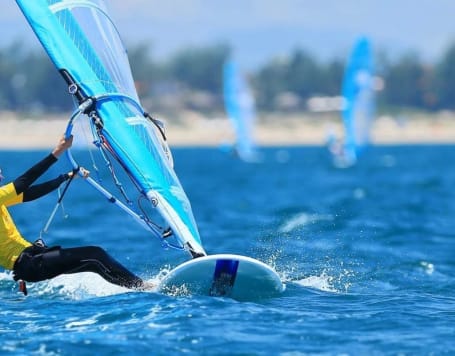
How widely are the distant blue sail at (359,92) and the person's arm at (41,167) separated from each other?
2407 cm

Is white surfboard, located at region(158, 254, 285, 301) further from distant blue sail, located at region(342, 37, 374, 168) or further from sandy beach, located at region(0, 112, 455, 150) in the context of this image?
sandy beach, located at region(0, 112, 455, 150)

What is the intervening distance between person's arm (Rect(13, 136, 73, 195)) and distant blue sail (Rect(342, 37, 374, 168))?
948 inches

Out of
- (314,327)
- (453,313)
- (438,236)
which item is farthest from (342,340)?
(438,236)

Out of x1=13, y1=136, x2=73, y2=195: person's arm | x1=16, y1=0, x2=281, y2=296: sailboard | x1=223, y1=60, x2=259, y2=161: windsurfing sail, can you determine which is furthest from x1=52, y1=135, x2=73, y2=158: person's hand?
x1=223, y1=60, x2=259, y2=161: windsurfing sail

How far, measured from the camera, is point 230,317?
7.70 metres

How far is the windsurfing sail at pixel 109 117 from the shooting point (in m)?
8.59

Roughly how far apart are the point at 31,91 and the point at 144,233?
337 ft

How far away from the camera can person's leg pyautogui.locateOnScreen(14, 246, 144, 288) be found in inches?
332

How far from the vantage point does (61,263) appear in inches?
333

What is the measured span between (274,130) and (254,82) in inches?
876

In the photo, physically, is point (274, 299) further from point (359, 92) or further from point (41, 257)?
point (359, 92)

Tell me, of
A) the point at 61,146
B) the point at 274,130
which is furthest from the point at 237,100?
the point at 274,130

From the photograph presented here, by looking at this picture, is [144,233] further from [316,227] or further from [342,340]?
[342,340]

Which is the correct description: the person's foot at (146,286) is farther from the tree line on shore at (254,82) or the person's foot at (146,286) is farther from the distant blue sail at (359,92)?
the tree line on shore at (254,82)
